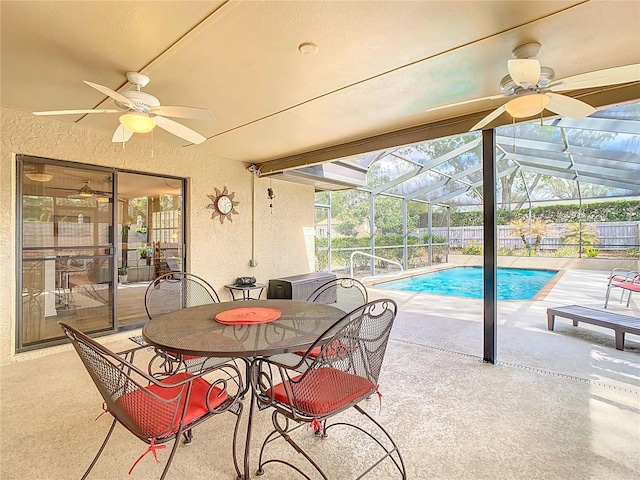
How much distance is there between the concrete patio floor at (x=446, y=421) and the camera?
1.77 metres

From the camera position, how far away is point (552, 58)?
91.1 inches

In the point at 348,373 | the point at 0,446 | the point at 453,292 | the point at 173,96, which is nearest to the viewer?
the point at 348,373

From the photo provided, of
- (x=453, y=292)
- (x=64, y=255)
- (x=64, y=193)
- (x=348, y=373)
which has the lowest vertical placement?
Answer: (x=453, y=292)

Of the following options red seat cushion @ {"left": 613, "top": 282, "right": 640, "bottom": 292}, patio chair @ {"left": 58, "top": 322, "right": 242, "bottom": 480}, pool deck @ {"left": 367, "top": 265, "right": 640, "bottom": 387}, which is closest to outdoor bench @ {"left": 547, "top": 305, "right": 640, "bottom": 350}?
pool deck @ {"left": 367, "top": 265, "right": 640, "bottom": 387}

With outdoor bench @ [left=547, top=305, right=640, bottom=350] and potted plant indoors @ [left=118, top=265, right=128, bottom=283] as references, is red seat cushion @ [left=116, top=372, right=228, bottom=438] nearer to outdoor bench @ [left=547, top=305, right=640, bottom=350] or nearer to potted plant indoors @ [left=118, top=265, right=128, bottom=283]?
potted plant indoors @ [left=118, top=265, right=128, bottom=283]

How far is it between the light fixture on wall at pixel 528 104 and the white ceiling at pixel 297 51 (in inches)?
14.6

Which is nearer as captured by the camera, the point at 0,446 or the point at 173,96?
the point at 0,446

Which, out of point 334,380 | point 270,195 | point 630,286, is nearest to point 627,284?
point 630,286

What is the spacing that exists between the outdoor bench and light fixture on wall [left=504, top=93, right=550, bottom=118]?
113 inches

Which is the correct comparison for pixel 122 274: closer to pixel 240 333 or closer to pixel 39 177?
pixel 39 177

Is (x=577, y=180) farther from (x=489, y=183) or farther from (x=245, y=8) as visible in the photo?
(x=245, y=8)

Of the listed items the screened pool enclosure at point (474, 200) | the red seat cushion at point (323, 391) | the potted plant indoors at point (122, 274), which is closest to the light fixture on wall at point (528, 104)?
the red seat cushion at point (323, 391)

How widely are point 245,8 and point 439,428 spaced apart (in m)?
2.89

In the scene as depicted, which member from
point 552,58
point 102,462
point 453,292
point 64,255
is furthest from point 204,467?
point 453,292
